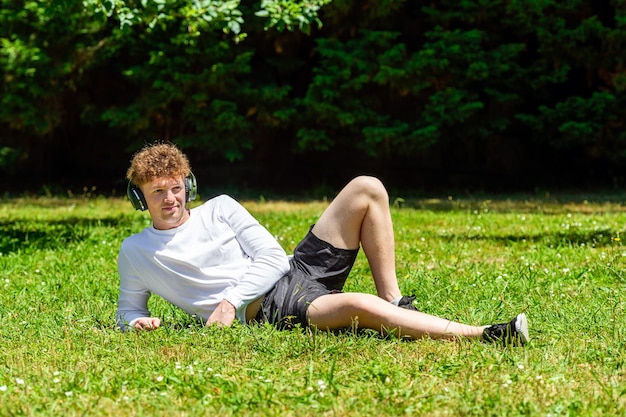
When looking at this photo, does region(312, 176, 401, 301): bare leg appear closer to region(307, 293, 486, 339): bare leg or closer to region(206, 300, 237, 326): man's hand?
region(307, 293, 486, 339): bare leg

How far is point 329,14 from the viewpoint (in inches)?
613

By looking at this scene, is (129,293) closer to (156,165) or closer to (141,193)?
(141,193)

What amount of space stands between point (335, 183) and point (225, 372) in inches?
547

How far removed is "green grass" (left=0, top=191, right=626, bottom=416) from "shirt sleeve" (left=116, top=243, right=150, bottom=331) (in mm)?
143

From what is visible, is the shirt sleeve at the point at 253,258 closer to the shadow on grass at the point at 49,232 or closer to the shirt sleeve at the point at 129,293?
the shirt sleeve at the point at 129,293

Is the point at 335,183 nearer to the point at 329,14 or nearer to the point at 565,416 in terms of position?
the point at 329,14

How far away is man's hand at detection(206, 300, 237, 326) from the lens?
4.95 metres

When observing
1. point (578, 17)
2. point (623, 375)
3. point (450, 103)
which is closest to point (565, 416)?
point (623, 375)

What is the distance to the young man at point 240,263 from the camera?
4.96 metres

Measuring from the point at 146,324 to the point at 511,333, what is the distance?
1.92 m

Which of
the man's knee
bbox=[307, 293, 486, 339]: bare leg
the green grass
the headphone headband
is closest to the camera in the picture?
the green grass

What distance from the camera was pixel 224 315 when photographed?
4949 millimetres

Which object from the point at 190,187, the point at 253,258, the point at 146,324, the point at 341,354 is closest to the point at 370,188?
the point at 253,258

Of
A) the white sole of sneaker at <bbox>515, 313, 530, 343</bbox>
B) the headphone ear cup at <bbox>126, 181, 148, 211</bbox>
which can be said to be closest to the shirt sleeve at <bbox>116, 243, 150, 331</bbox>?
the headphone ear cup at <bbox>126, 181, 148, 211</bbox>
